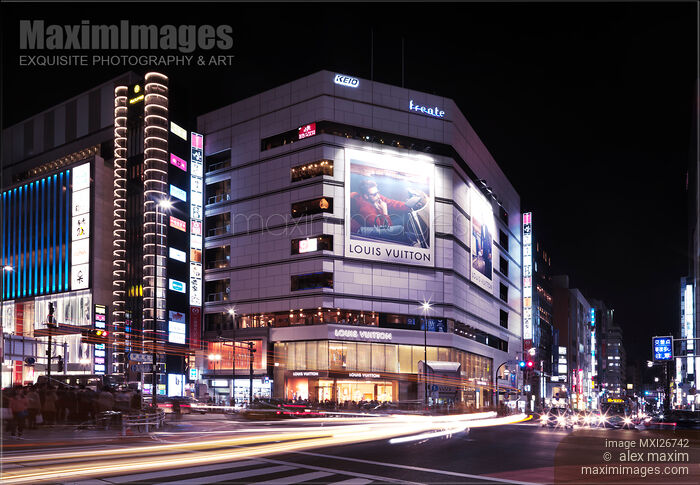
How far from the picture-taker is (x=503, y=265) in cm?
12025

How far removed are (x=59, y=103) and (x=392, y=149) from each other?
56.8 metres

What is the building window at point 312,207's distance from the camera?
273 ft

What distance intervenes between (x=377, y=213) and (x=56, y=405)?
5764 centimetres

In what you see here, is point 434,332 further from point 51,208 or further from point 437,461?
point 437,461

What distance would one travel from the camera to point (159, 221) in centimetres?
8781

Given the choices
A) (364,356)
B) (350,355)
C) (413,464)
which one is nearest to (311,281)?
(350,355)

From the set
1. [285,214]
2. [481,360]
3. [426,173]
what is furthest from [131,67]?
[481,360]

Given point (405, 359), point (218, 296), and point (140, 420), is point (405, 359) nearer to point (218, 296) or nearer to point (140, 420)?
point (218, 296)

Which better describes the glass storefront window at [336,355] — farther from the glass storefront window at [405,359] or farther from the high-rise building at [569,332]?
the high-rise building at [569,332]

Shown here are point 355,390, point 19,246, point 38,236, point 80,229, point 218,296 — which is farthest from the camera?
point 19,246

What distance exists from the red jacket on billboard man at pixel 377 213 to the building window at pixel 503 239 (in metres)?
34.3

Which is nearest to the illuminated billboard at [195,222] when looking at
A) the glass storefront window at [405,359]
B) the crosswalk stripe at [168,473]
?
the glass storefront window at [405,359]

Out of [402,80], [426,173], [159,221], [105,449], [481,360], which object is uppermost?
[402,80]

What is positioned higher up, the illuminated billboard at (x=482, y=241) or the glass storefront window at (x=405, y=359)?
the illuminated billboard at (x=482, y=241)
